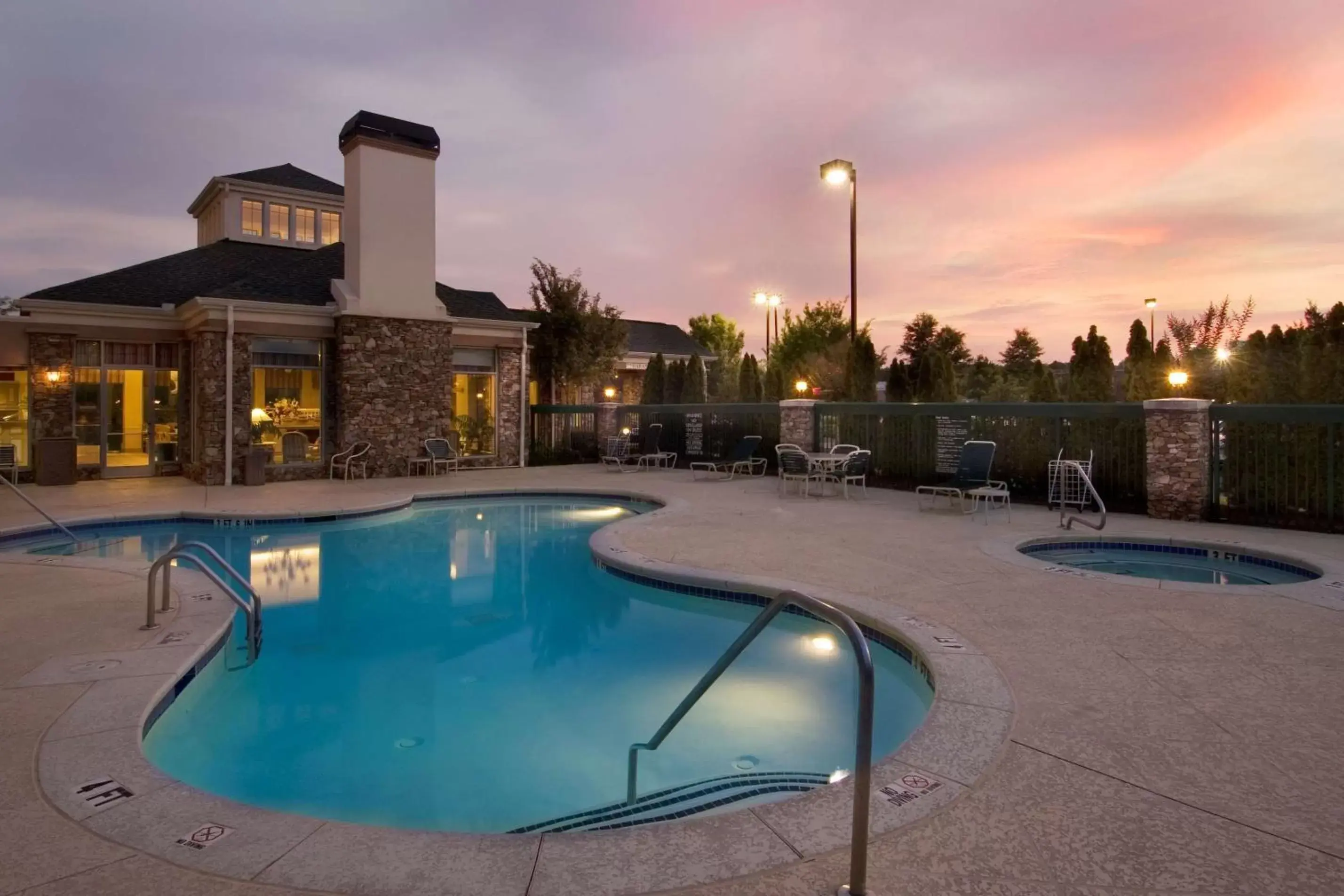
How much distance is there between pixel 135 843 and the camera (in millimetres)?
2543

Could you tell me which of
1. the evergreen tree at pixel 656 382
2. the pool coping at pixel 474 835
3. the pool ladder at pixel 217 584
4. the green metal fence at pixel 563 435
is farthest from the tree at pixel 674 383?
the pool coping at pixel 474 835

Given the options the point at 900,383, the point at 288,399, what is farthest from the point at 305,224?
the point at 900,383

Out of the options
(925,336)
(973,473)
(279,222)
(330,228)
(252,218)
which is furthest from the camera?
(925,336)

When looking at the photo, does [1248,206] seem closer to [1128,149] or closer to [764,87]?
[1128,149]

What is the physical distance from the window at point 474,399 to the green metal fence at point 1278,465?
14.3m

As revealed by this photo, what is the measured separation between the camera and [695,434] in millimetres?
17906

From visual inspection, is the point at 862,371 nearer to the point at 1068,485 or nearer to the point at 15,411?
the point at 1068,485

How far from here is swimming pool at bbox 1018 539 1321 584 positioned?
7.52 m

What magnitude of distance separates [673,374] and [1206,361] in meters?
14.4

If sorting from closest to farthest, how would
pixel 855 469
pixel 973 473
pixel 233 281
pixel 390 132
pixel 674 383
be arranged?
pixel 973 473 < pixel 855 469 < pixel 390 132 < pixel 233 281 < pixel 674 383

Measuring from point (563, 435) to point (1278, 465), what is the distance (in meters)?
15.2

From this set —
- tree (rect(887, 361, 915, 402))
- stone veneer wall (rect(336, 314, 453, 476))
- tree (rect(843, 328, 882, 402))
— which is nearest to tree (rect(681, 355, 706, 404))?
tree (rect(843, 328, 882, 402))

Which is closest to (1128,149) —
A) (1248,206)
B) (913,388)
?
(1248,206)

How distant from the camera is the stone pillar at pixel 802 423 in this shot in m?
15.0
